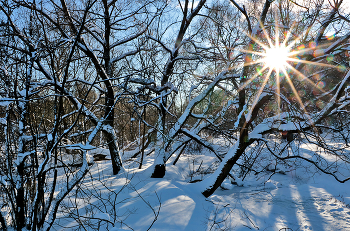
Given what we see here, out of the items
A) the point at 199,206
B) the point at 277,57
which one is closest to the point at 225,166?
the point at 199,206

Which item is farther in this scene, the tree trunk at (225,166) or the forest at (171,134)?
the tree trunk at (225,166)

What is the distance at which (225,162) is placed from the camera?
225 inches

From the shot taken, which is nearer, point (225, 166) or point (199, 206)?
point (199, 206)

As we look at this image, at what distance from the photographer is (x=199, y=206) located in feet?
16.2

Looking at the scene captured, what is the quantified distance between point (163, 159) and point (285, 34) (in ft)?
19.3

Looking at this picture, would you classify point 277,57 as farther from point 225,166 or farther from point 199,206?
point 199,206

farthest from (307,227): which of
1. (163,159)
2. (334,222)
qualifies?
(163,159)

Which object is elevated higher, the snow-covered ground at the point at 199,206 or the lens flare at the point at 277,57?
the lens flare at the point at 277,57

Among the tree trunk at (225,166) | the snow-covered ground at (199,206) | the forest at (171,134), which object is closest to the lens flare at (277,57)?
the forest at (171,134)

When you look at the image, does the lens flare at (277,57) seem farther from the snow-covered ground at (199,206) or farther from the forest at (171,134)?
the snow-covered ground at (199,206)

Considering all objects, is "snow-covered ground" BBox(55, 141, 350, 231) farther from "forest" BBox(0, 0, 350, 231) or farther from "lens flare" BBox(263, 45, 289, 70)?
"lens flare" BBox(263, 45, 289, 70)

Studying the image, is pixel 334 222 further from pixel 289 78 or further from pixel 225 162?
pixel 289 78

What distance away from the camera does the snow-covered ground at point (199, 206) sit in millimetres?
3917

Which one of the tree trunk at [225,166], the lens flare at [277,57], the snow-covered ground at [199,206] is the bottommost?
the snow-covered ground at [199,206]
